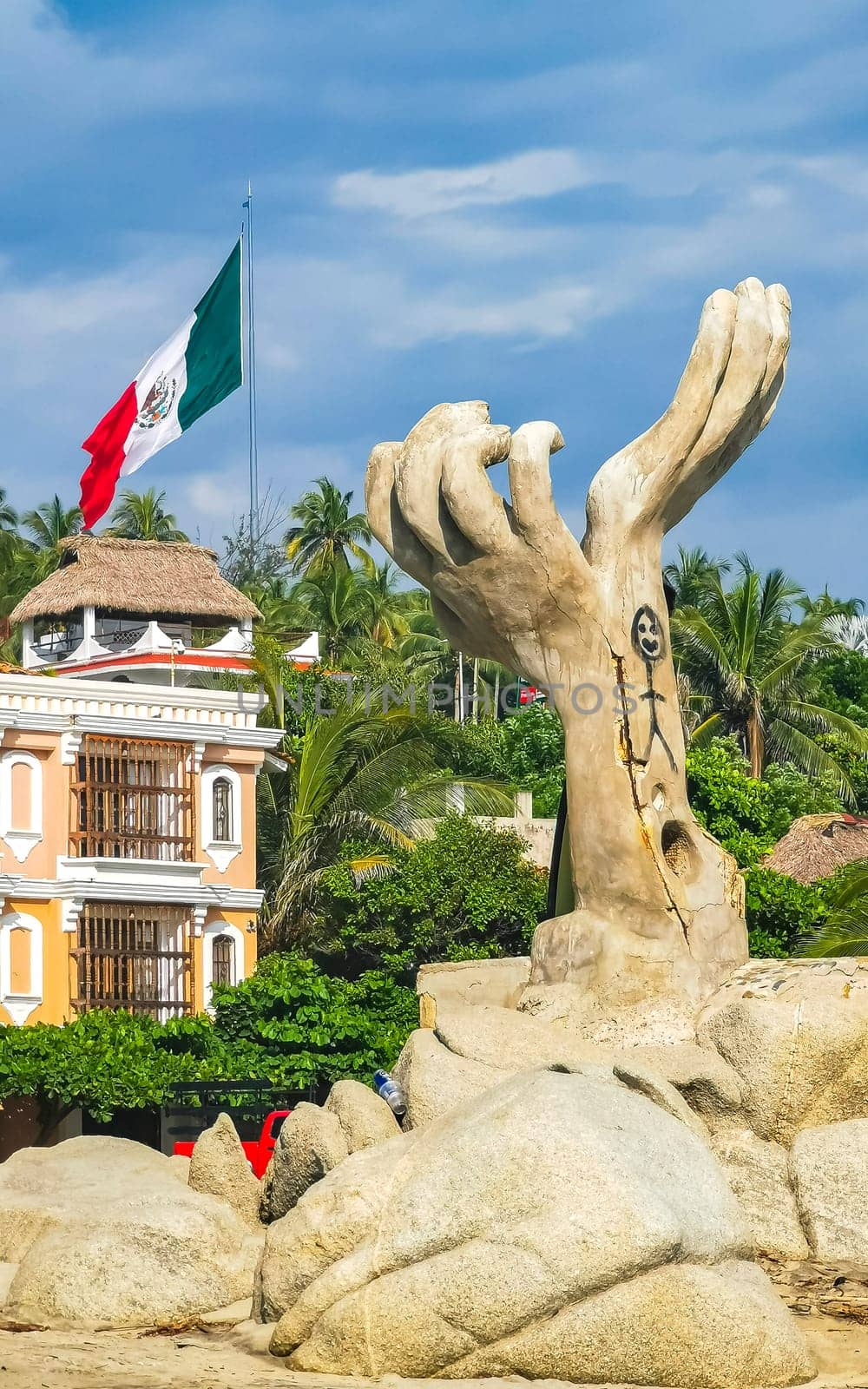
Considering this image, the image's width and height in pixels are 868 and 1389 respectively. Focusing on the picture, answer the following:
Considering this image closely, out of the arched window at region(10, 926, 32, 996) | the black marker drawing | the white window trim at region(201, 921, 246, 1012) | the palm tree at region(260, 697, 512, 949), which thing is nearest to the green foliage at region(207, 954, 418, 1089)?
the white window trim at region(201, 921, 246, 1012)

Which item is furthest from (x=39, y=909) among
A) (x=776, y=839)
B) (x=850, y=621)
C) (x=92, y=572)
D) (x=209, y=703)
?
(x=850, y=621)

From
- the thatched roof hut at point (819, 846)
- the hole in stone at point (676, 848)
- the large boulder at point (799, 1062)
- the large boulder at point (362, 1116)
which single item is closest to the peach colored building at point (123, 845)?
the thatched roof hut at point (819, 846)

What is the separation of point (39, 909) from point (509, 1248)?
21.8 meters

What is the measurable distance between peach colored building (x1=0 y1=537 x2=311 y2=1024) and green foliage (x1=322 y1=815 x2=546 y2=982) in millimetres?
1744

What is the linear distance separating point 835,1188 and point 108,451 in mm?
24935

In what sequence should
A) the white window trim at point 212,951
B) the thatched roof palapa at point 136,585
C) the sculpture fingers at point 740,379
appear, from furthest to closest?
the thatched roof palapa at point 136,585, the white window trim at point 212,951, the sculpture fingers at point 740,379

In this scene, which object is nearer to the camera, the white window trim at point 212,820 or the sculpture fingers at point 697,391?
A: the sculpture fingers at point 697,391

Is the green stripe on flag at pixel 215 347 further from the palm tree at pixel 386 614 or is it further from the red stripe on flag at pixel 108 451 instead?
the palm tree at pixel 386 614

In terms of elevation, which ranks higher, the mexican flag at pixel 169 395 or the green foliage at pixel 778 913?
the mexican flag at pixel 169 395

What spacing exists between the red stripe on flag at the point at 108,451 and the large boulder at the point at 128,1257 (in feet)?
75.3

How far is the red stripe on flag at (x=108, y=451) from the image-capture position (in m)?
35.1

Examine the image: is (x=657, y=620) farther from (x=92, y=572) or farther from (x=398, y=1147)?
(x=92, y=572)

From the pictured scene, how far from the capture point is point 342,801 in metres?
35.2

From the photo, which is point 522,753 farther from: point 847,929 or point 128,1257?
point 128,1257
